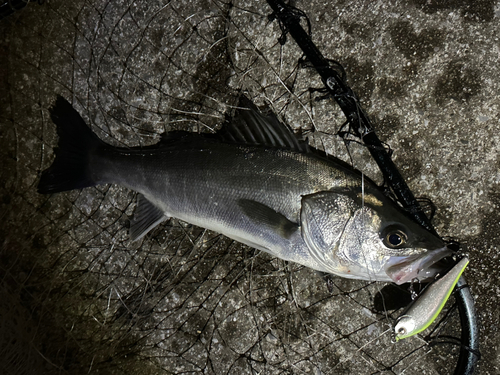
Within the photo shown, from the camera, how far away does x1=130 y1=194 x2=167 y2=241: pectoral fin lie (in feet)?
7.51

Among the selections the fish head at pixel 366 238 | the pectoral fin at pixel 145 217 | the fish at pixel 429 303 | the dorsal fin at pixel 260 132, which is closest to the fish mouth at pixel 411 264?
the fish head at pixel 366 238

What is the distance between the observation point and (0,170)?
2705 millimetres

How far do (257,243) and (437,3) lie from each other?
2.19 metres

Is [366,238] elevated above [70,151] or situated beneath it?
situated beneath

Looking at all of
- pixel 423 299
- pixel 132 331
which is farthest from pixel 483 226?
pixel 132 331

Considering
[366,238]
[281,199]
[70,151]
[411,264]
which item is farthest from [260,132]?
[70,151]

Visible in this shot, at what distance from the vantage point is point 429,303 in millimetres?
1843

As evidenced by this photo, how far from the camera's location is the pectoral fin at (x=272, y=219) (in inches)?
75.8

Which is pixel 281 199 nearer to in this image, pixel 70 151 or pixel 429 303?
pixel 429 303

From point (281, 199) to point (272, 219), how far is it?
139mm

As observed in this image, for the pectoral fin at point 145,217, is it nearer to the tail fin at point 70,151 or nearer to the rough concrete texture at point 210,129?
the rough concrete texture at point 210,129

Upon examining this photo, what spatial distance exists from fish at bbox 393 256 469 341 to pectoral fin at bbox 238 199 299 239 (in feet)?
2.83

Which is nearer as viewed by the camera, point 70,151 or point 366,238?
point 366,238

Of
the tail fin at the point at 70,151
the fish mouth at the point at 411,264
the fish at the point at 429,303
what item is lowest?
the fish at the point at 429,303
